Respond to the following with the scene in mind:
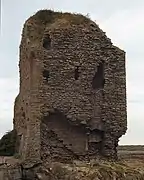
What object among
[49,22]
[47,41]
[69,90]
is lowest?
[69,90]

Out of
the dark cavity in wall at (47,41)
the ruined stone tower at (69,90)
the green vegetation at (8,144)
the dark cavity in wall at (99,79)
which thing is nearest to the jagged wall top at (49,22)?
the ruined stone tower at (69,90)

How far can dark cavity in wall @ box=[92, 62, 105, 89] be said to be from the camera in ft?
59.7

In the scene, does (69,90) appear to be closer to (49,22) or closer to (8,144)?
(49,22)

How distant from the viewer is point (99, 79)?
60.2 ft

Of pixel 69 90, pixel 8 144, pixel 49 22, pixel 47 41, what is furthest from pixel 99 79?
pixel 8 144

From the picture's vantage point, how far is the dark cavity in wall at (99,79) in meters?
18.2

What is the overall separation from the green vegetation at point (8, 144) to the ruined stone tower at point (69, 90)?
3.12ft

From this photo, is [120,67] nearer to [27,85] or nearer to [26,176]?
[27,85]

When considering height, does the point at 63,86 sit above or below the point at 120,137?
above

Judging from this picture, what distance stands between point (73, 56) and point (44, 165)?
3.84 meters

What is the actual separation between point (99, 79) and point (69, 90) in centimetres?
146

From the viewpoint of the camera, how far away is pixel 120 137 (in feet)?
59.6

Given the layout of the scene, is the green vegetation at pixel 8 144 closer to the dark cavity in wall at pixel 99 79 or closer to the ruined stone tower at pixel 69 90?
the ruined stone tower at pixel 69 90

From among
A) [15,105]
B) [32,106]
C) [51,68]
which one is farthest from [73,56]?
[15,105]
